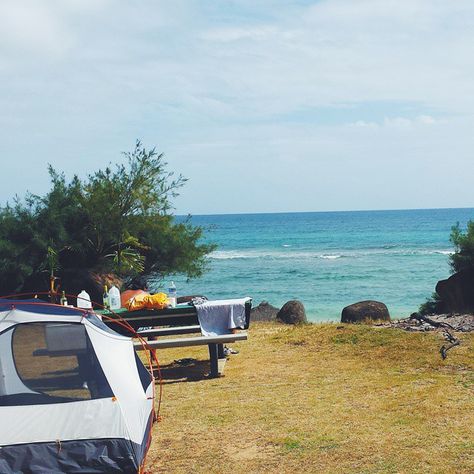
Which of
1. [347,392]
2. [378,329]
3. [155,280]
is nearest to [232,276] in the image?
[155,280]

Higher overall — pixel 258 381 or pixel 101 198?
pixel 101 198

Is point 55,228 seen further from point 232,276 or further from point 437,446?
point 232,276

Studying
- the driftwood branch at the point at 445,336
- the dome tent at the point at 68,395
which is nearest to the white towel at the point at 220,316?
the dome tent at the point at 68,395

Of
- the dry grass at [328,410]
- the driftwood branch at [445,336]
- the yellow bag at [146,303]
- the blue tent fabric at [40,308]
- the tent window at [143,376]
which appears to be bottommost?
the dry grass at [328,410]

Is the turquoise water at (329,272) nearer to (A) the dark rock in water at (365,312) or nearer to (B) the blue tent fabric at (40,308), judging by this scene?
(A) the dark rock in water at (365,312)

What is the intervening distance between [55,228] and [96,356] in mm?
10677

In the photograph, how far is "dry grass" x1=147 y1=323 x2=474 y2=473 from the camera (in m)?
6.19

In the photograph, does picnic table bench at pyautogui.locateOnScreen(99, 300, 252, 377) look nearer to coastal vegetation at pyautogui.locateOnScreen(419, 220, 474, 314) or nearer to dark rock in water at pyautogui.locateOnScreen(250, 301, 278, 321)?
coastal vegetation at pyautogui.locateOnScreen(419, 220, 474, 314)

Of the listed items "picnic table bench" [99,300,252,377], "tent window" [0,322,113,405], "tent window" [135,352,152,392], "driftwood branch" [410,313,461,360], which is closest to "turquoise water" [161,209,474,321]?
"driftwood branch" [410,313,461,360]

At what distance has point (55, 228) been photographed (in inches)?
662

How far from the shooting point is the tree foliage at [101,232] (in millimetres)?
16547

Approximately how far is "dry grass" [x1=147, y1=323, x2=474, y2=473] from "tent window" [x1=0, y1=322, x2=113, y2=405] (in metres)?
0.93

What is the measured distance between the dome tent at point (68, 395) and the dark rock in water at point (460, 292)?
12.3m

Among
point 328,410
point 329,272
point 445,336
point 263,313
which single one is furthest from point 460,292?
point 329,272
